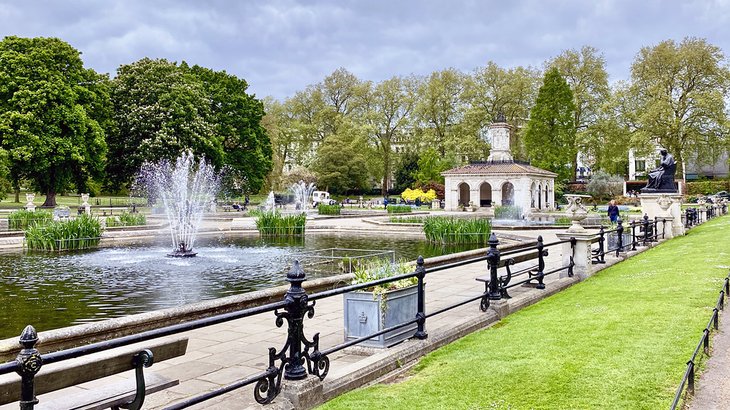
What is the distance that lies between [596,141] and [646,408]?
59685mm

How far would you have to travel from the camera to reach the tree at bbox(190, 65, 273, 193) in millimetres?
50344

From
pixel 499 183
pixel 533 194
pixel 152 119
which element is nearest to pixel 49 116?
pixel 152 119

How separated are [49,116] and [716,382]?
40888 mm

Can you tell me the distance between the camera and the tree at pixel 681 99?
5019 centimetres

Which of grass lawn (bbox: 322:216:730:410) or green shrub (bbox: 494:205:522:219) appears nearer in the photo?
grass lawn (bbox: 322:216:730:410)

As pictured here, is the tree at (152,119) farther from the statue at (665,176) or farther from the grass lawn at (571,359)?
the grass lawn at (571,359)

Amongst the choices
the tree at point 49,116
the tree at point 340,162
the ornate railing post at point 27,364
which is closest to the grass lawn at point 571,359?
the ornate railing post at point 27,364

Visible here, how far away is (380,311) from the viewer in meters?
6.43

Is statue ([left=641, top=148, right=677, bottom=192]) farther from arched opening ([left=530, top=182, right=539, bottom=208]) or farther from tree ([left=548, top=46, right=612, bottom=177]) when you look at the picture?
tree ([left=548, top=46, right=612, bottom=177])

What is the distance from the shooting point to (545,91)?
202ft

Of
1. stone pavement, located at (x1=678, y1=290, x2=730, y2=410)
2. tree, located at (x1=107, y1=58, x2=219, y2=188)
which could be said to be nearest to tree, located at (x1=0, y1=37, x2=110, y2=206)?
tree, located at (x1=107, y1=58, x2=219, y2=188)

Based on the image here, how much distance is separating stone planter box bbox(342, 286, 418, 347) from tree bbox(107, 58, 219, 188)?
37838mm

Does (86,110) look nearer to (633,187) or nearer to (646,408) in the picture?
(646,408)

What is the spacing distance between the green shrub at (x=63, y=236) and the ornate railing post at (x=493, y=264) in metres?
17.1
